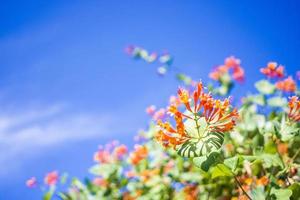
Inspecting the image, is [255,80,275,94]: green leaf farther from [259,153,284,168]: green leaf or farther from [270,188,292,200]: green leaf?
[270,188,292,200]: green leaf

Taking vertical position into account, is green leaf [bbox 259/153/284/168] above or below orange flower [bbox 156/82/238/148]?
below

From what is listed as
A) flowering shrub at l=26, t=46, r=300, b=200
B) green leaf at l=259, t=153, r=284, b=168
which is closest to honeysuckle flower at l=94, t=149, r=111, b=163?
flowering shrub at l=26, t=46, r=300, b=200

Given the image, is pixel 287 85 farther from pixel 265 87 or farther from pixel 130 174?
pixel 130 174

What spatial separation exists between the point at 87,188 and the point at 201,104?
2.83 meters

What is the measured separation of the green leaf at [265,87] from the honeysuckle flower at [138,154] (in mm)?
1513

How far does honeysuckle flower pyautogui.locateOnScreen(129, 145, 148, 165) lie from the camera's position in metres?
4.32

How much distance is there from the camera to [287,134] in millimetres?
1997

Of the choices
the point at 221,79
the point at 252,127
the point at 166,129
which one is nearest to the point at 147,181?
the point at 252,127

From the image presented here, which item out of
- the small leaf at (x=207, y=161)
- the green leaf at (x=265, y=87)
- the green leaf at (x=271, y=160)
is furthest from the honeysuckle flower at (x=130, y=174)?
the small leaf at (x=207, y=161)

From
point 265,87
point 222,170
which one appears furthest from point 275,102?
point 222,170

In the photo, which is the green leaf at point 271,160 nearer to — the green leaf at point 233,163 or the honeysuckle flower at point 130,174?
the green leaf at point 233,163

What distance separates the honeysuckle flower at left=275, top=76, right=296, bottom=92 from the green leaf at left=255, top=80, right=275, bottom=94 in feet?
0.28

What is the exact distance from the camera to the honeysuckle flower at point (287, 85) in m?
3.70

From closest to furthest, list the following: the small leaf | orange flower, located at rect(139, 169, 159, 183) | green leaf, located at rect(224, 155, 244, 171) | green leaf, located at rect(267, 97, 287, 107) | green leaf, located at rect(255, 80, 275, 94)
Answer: the small leaf, green leaf, located at rect(224, 155, 244, 171), green leaf, located at rect(267, 97, 287, 107), green leaf, located at rect(255, 80, 275, 94), orange flower, located at rect(139, 169, 159, 183)
